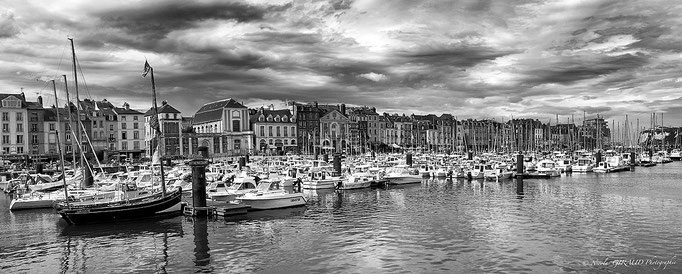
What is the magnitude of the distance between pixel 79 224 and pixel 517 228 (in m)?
31.1

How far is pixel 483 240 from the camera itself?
107ft

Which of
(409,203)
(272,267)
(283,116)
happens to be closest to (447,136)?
(283,116)

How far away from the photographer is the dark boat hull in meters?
39.8

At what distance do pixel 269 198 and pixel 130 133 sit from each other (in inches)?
3886

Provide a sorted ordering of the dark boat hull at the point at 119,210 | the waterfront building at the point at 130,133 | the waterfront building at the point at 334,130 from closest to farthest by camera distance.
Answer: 1. the dark boat hull at the point at 119,210
2. the waterfront building at the point at 130,133
3. the waterfront building at the point at 334,130

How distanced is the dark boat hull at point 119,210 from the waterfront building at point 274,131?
96.1 meters

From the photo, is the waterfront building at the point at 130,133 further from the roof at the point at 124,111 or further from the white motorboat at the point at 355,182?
the white motorboat at the point at 355,182

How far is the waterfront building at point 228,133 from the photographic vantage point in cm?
13525

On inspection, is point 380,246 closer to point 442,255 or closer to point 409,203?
point 442,255

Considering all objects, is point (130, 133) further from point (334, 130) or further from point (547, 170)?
point (547, 170)

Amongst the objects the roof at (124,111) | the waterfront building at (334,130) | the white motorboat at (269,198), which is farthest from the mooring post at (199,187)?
the waterfront building at (334,130)

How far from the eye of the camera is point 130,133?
134125 millimetres

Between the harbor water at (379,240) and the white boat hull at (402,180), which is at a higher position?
the white boat hull at (402,180)

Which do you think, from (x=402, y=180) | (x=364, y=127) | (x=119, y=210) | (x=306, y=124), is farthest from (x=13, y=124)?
(x=364, y=127)
